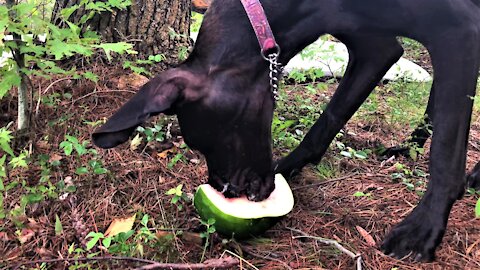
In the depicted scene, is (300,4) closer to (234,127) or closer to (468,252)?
(234,127)

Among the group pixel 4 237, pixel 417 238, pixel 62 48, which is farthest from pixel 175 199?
pixel 417 238

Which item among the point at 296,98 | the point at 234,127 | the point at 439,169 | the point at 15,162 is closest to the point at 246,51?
the point at 234,127

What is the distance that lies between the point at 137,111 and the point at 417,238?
54.6 inches

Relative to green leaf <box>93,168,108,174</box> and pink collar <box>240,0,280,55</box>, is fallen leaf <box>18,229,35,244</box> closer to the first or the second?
green leaf <box>93,168,108,174</box>

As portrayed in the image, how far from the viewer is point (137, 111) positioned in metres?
2.40

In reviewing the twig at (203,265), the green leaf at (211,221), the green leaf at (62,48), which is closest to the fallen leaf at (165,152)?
the green leaf at (62,48)

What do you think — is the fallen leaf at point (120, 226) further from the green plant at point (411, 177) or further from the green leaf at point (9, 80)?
the green plant at point (411, 177)

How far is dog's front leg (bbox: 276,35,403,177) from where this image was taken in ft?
10.9

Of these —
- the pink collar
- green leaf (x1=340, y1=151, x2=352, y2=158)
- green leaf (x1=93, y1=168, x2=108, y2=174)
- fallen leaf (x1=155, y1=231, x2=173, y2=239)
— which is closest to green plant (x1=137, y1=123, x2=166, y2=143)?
green leaf (x1=93, y1=168, x2=108, y2=174)

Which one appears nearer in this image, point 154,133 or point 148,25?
point 154,133

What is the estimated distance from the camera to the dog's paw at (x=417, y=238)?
2.55 m

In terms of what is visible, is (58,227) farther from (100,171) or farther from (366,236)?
(366,236)

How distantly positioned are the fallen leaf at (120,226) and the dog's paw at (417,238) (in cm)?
118

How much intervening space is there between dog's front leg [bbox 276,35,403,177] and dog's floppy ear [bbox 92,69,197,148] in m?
1.01
